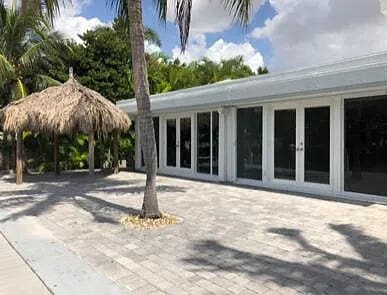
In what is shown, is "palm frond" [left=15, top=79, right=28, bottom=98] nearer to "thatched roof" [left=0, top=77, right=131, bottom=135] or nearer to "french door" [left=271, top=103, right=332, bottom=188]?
"thatched roof" [left=0, top=77, right=131, bottom=135]

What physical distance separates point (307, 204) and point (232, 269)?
16.9ft

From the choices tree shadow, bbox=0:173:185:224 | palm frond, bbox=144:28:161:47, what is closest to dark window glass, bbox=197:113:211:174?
tree shadow, bbox=0:173:185:224

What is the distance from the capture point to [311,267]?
5.35m

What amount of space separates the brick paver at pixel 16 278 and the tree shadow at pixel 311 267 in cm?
199

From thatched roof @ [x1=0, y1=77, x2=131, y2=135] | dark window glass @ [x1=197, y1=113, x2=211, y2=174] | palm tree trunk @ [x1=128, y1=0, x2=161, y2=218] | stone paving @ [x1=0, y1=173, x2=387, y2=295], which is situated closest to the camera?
stone paving @ [x1=0, y1=173, x2=387, y2=295]

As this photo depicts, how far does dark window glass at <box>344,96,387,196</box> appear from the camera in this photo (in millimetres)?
10133

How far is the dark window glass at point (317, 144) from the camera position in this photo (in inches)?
447

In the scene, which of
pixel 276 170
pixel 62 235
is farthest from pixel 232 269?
pixel 276 170

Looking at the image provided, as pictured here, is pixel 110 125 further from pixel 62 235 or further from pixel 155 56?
pixel 155 56

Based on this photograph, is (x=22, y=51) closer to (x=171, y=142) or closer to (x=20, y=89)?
(x=20, y=89)

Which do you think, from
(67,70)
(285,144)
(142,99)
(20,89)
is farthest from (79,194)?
(67,70)

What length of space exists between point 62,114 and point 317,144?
8.74 meters

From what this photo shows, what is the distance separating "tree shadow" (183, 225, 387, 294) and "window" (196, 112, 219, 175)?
351 inches

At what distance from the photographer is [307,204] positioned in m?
9.95
